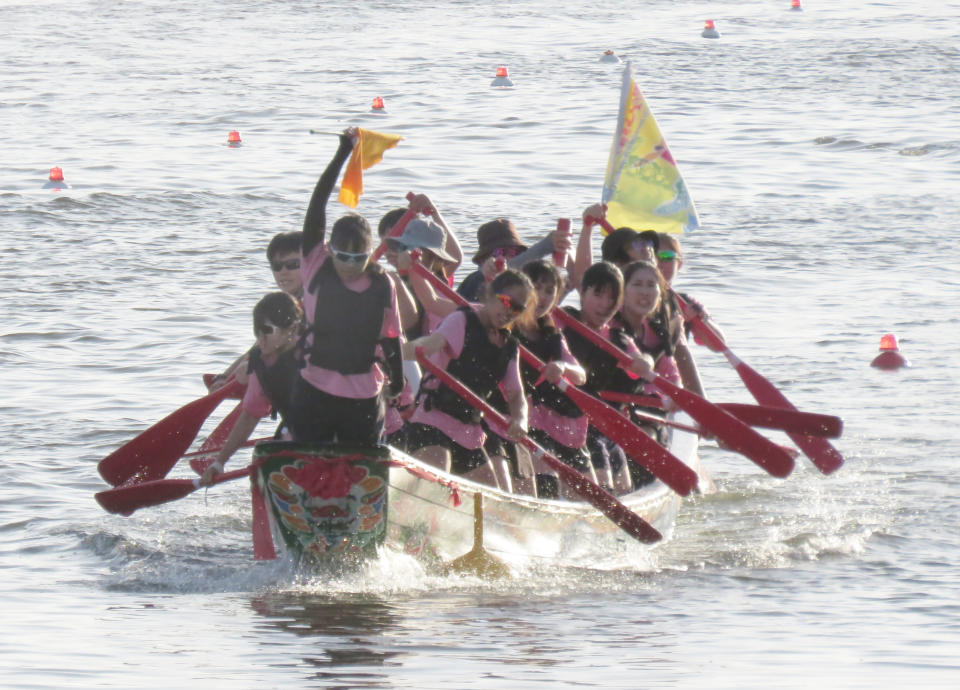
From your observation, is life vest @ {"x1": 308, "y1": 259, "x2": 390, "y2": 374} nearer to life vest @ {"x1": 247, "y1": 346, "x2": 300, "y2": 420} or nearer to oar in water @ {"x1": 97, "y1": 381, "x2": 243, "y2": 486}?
life vest @ {"x1": 247, "y1": 346, "x2": 300, "y2": 420}

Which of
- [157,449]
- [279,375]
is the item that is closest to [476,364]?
[279,375]

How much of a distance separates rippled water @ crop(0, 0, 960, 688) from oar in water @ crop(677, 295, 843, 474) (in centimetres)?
38

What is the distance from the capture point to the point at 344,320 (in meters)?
7.12

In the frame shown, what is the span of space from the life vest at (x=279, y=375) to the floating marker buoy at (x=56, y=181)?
508 inches

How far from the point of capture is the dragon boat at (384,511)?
24.1 feet

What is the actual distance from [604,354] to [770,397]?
5.27 feet

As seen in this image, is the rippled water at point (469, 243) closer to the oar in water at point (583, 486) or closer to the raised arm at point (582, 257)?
the oar in water at point (583, 486)

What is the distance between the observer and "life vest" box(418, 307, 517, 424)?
7.64 m

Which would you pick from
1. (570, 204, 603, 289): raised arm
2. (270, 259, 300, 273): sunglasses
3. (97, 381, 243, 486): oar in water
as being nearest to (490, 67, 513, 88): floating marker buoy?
(570, 204, 603, 289): raised arm

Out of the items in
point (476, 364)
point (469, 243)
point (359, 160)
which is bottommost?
point (469, 243)

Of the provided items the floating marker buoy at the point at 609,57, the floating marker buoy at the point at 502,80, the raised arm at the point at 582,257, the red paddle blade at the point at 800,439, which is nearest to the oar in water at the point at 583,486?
the red paddle blade at the point at 800,439

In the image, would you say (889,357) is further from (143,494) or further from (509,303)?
(143,494)

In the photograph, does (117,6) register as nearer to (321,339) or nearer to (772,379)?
(772,379)

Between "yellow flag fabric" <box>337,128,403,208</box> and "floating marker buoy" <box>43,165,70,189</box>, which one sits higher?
"yellow flag fabric" <box>337,128,403,208</box>
